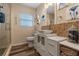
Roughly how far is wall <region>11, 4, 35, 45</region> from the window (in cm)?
6

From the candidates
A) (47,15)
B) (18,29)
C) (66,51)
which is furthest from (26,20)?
(66,51)

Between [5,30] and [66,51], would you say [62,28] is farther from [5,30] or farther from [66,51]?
[5,30]

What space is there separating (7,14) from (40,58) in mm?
912

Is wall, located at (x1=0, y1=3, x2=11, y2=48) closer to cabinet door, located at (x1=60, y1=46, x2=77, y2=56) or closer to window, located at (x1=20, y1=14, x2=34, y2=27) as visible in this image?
window, located at (x1=20, y1=14, x2=34, y2=27)

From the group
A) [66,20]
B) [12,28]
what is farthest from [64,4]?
[12,28]

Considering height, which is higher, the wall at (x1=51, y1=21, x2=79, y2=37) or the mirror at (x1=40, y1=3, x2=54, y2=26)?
the mirror at (x1=40, y1=3, x2=54, y2=26)

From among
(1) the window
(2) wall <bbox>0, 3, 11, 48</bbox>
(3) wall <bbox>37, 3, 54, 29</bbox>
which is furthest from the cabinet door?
(2) wall <bbox>0, 3, 11, 48</bbox>

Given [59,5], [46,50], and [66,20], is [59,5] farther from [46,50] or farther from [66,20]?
[46,50]

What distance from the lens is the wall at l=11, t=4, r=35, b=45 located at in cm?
159

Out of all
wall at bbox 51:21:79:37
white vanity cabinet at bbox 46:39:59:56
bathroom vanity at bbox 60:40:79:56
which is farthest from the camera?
wall at bbox 51:21:79:37

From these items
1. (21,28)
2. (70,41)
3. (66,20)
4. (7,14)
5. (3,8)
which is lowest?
(70,41)

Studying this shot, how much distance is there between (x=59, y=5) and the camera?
1650 mm

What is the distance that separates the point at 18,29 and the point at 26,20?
0.20 metres

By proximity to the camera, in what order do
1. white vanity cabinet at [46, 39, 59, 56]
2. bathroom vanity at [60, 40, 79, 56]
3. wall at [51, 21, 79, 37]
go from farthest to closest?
wall at [51, 21, 79, 37], white vanity cabinet at [46, 39, 59, 56], bathroom vanity at [60, 40, 79, 56]
